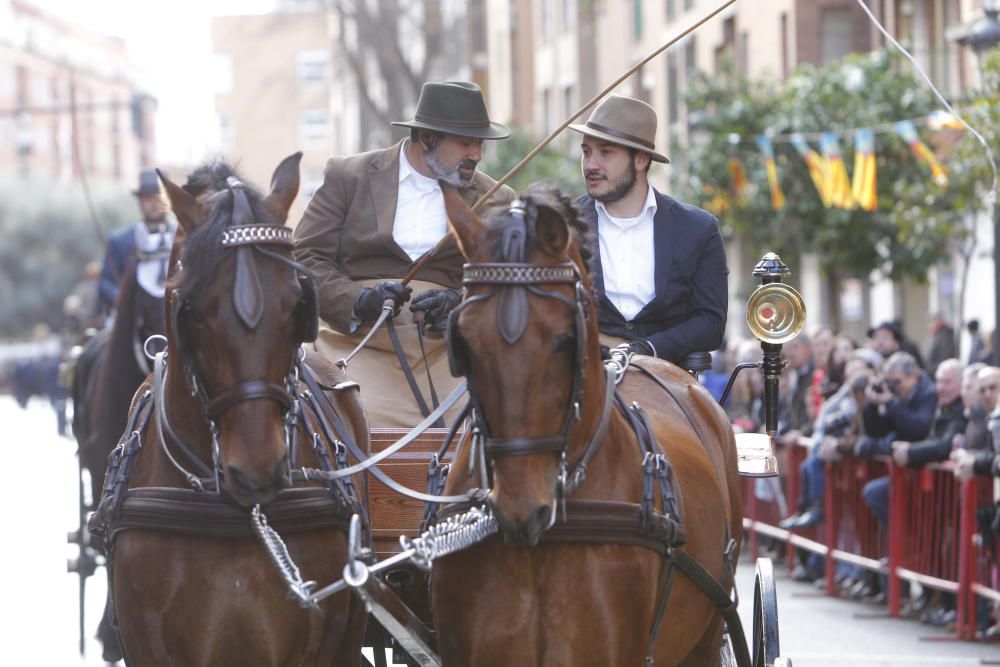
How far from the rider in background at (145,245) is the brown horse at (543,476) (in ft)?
16.0

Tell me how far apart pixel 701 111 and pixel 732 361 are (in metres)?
7.42

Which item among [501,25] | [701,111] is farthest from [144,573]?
[501,25]

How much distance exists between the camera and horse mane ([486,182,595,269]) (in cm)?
574

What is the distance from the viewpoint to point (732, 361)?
2127 cm

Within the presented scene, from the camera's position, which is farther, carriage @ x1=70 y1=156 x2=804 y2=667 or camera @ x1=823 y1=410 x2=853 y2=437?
camera @ x1=823 y1=410 x2=853 y2=437

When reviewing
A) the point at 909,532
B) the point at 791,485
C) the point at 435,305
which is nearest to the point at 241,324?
the point at 435,305

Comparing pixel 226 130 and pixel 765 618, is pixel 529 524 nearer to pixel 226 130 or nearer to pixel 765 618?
pixel 765 618

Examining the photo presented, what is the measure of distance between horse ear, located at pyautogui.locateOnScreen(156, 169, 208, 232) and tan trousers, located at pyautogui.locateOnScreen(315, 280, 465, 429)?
1.97 meters

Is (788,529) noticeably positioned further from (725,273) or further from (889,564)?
(725,273)

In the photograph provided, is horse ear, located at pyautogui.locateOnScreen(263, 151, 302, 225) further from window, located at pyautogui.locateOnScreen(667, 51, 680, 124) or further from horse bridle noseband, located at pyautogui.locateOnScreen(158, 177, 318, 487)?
window, located at pyautogui.locateOnScreen(667, 51, 680, 124)

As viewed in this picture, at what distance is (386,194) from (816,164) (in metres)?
15.4

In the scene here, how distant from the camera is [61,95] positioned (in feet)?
412

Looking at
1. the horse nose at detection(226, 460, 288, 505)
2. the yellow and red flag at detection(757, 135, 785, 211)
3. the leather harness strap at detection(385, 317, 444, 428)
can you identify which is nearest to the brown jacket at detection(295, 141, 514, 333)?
the leather harness strap at detection(385, 317, 444, 428)

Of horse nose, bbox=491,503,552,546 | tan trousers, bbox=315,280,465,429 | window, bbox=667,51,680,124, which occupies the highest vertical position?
window, bbox=667,51,680,124
